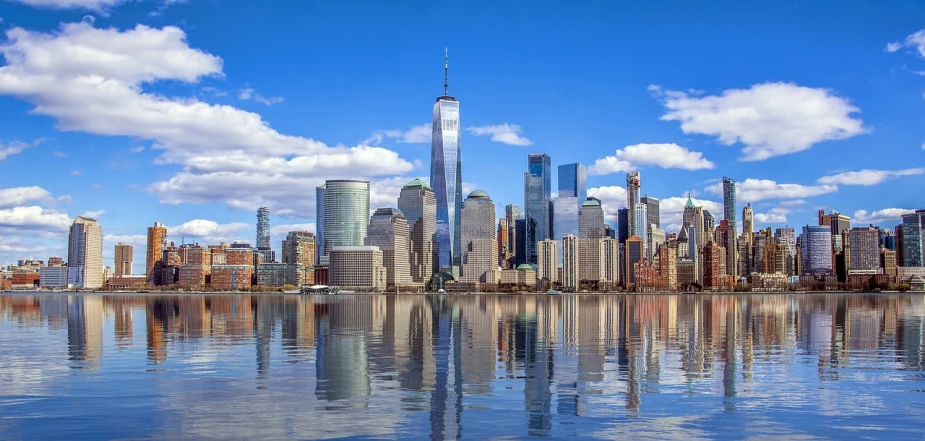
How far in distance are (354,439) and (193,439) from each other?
6261mm

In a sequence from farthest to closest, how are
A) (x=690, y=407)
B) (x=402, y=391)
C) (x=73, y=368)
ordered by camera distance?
(x=73, y=368) < (x=402, y=391) < (x=690, y=407)

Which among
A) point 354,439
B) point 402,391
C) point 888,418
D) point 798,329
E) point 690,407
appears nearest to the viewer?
point 354,439

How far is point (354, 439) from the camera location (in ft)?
105

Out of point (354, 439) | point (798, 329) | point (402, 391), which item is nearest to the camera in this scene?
point (354, 439)

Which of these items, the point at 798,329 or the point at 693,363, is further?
the point at 798,329

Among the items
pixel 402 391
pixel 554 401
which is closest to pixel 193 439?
pixel 402 391

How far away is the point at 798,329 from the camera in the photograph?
9700cm

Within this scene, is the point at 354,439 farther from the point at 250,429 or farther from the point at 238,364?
the point at 238,364

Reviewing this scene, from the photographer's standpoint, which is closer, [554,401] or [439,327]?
[554,401]

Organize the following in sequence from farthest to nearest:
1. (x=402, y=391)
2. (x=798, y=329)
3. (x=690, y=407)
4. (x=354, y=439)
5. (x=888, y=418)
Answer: (x=798, y=329)
(x=402, y=391)
(x=690, y=407)
(x=888, y=418)
(x=354, y=439)

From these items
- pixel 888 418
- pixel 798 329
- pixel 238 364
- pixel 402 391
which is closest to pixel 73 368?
pixel 238 364

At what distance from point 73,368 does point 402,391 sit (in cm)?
2405

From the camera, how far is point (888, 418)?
120ft

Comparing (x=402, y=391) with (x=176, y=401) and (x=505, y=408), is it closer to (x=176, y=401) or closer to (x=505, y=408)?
(x=505, y=408)
